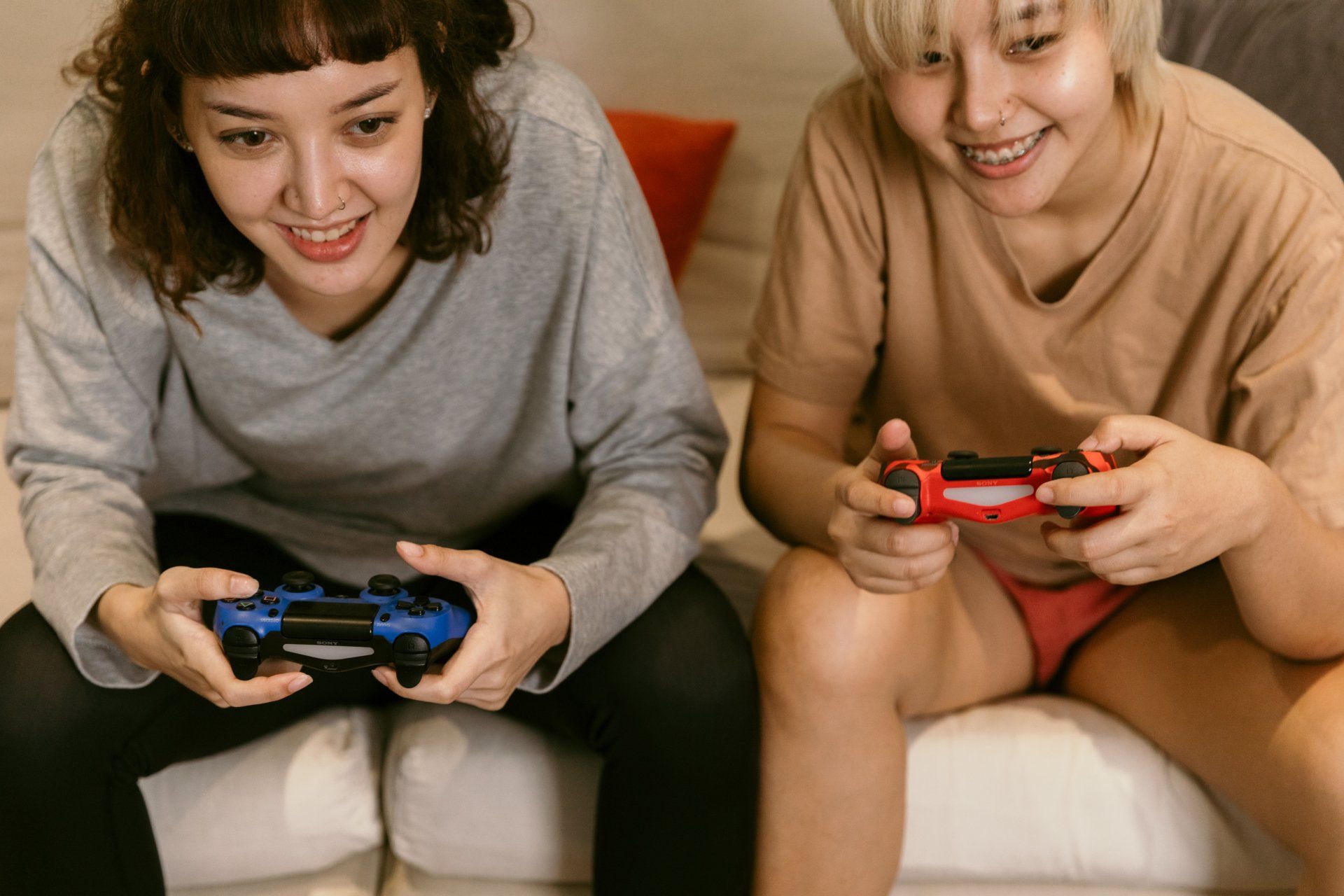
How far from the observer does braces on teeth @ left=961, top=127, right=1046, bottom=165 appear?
947 mm

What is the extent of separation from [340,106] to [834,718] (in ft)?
1.91

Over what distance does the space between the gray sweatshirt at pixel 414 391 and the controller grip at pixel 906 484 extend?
255mm

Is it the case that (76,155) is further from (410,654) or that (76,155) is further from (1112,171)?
(1112,171)

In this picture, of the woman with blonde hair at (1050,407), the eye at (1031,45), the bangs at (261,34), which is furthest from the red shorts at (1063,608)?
the bangs at (261,34)

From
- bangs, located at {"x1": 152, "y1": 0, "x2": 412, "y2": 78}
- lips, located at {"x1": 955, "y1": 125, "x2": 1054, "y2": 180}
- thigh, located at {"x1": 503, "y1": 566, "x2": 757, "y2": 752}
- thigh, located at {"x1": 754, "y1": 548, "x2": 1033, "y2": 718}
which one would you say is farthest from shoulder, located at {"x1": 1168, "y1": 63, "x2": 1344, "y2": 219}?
bangs, located at {"x1": 152, "y1": 0, "x2": 412, "y2": 78}

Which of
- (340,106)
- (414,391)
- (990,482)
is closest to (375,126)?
(340,106)

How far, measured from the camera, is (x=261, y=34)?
83 cm

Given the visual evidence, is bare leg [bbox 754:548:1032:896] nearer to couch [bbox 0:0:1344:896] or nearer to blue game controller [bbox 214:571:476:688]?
couch [bbox 0:0:1344:896]

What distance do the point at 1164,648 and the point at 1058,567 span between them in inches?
4.5

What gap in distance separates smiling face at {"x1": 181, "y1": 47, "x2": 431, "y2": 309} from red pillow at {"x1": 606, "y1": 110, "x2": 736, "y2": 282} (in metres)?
0.50

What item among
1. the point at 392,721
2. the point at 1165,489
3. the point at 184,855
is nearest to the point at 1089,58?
the point at 1165,489

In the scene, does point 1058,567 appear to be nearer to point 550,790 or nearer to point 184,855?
point 550,790

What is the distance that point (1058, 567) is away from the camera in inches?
45.6

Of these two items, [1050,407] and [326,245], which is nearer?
[326,245]
